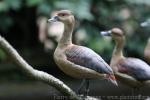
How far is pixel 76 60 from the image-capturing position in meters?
3.12

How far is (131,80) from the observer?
3592 millimetres

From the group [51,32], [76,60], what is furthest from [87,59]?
[51,32]

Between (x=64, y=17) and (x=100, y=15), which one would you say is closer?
(x=64, y=17)

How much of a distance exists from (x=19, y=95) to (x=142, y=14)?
1.63 meters

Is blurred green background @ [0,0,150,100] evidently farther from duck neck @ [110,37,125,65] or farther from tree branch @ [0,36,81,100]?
tree branch @ [0,36,81,100]

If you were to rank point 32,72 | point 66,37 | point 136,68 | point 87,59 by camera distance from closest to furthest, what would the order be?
point 32,72 < point 87,59 < point 66,37 < point 136,68

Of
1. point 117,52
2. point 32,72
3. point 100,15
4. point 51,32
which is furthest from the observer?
point 51,32

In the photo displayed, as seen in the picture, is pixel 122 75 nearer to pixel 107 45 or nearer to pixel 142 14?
pixel 107 45

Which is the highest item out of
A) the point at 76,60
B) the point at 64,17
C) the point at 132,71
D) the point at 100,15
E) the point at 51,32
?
the point at 64,17

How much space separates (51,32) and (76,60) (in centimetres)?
414

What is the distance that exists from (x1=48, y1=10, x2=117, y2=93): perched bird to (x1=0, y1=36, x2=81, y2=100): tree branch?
14cm

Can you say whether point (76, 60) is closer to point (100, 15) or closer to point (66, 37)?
point (66, 37)

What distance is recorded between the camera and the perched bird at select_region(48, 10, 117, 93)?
3.01 m

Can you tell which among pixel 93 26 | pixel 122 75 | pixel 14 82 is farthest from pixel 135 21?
pixel 122 75
